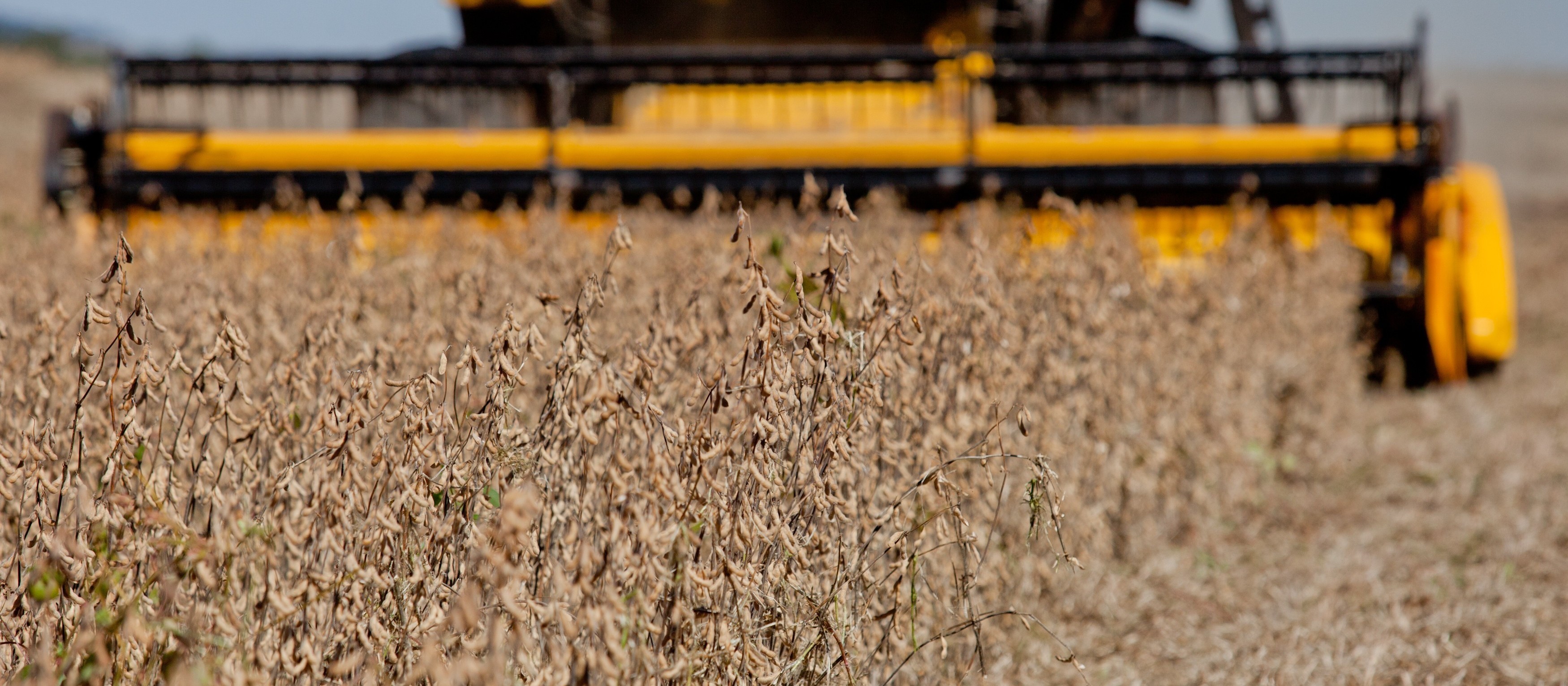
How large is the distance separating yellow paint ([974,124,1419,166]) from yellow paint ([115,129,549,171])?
2078 mm

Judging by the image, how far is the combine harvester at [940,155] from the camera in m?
5.08

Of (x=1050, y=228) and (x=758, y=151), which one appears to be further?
(x=758, y=151)

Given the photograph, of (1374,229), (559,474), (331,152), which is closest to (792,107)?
(331,152)

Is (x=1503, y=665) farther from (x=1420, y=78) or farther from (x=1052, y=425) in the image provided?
(x=1420, y=78)

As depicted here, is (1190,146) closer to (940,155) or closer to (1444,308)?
(940,155)

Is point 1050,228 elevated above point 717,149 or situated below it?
below

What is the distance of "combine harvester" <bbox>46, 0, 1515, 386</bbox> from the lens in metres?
5.08

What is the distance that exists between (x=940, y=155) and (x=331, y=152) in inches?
106

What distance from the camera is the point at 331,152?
5.33m

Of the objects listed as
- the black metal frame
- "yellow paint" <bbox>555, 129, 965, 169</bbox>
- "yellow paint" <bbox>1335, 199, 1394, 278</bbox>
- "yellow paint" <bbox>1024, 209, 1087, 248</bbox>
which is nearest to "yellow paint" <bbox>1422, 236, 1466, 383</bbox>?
"yellow paint" <bbox>1335, 199, 1394, 278</bbox>

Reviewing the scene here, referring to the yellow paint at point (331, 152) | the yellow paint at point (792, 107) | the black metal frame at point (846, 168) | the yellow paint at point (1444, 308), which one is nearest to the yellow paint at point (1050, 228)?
the black metal frame at point (846, 168)

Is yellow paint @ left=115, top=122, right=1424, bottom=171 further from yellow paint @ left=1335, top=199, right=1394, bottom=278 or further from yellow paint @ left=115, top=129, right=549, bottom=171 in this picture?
yellow paint @ left=1335, top=199, right=1394, bottom=278

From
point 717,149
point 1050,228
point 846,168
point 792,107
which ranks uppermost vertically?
point 792,107

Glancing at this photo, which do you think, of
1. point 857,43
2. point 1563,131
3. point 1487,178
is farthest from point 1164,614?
point 1563,131
